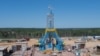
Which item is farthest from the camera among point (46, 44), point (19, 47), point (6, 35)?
point (6, 35)

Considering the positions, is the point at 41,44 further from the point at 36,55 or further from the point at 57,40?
the point at 36,55

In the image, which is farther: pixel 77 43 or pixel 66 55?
pixel 77 43

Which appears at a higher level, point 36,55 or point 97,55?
point 97,55

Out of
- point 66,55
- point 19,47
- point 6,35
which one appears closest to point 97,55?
point 66,55

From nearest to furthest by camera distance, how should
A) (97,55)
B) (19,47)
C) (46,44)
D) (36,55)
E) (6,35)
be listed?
(97,55) → (36,55) → (19,47) → (46,44) → (6,35)

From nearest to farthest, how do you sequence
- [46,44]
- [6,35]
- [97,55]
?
[97,55], [46,44], [6,35]

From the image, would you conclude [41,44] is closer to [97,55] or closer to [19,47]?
[19,47]

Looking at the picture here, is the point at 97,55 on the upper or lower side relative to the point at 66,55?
upper

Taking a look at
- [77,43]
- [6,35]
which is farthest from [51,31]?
[6,35]

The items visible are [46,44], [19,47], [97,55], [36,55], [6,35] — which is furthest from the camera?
[6,35]
